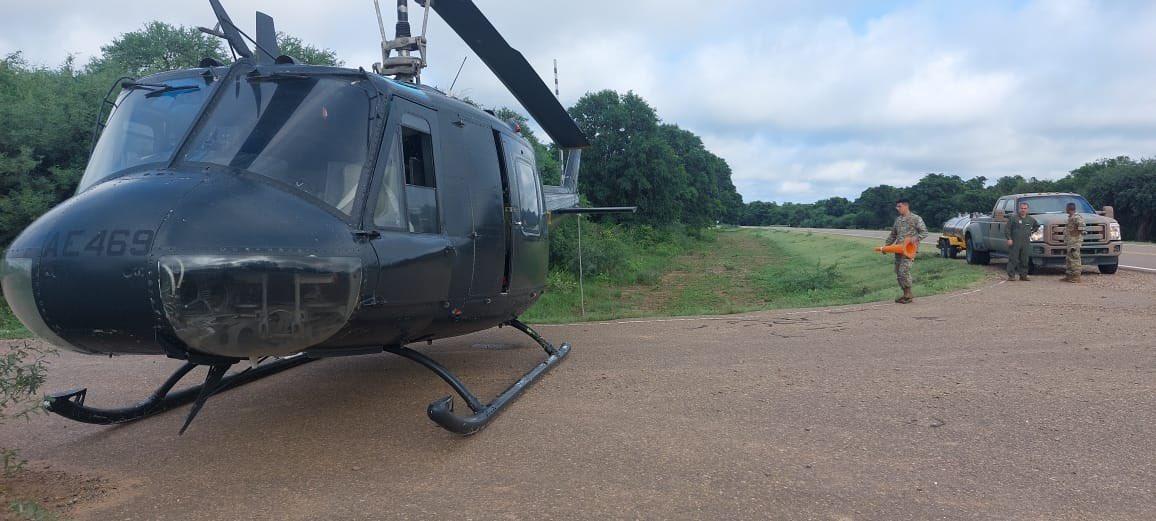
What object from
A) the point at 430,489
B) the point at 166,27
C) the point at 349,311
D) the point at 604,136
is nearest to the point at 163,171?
the point at 349,311

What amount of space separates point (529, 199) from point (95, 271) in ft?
13.4

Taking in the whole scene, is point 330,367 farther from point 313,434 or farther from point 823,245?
point 823,245

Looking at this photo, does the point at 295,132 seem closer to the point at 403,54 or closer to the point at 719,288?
the point at 403,54

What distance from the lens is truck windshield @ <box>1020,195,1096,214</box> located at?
1549 cm

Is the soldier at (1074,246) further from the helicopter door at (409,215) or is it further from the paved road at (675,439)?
the helicopter door at (409,215)

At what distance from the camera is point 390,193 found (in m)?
4.53

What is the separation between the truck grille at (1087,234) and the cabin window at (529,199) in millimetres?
12145

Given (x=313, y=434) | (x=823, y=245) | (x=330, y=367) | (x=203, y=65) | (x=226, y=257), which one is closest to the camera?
(x=226, y=257)

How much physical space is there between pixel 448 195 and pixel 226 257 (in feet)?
6.59

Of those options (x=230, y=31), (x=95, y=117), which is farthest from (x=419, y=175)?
(x=95, y=117)

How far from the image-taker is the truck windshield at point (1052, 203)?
15.5 meters

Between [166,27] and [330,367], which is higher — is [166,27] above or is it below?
above

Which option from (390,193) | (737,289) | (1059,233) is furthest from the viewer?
(737,289)

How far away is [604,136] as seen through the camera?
3800 cm
